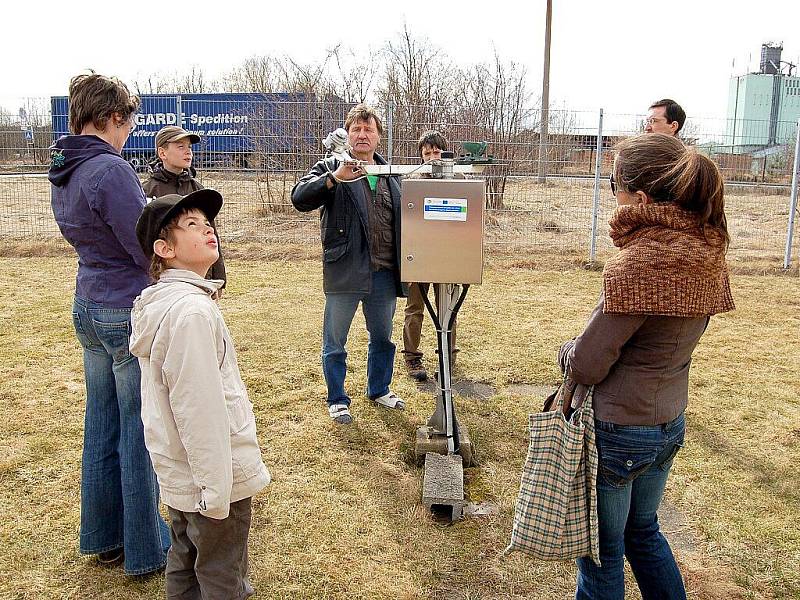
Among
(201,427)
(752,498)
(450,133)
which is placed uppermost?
(450,133)

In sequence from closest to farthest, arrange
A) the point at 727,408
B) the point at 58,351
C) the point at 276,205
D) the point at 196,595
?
the point at 196,595, the point at 727,408, the point at 58,351, the point at 276,205

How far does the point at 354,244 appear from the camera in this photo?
4.11 meters

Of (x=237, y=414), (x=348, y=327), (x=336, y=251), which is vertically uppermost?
(x=336, y=251)

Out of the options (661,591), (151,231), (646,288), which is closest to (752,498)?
(661,591)

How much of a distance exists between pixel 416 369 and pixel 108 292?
2.97 metres

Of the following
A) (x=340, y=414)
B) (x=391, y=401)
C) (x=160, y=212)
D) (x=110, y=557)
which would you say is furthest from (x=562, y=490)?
(x=391, y=401)

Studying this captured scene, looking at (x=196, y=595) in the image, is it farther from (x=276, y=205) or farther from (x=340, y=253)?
(x=276, y=205)

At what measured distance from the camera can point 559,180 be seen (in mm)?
9938

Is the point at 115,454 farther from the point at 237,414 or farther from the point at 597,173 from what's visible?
the point at 597,173

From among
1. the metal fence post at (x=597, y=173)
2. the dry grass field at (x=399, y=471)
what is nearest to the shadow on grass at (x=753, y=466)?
the dry grass field at (x=399, y=471)

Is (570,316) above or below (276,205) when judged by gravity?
below

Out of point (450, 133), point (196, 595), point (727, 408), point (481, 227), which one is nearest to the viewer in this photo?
point (196, 595)

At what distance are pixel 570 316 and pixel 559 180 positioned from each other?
11.5ft

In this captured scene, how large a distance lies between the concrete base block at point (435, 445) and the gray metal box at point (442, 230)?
0.92m
